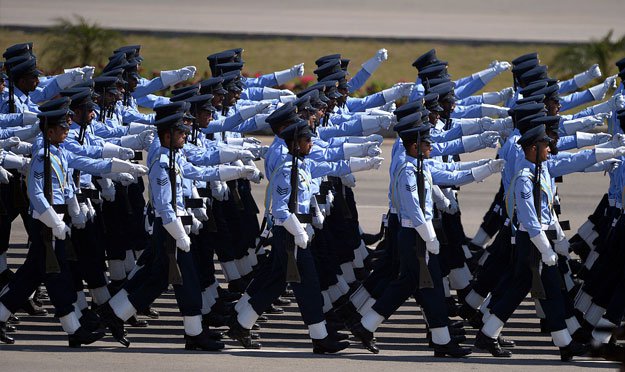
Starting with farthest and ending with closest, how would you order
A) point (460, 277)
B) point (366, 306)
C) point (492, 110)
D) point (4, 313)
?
point (492, 110)
point (460, 277)
point (366, 306)
point (4, 313)

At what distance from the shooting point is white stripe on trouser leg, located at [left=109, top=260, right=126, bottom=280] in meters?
14.0

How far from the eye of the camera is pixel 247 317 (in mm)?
11914

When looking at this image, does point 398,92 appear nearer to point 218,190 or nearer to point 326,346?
point 218,190

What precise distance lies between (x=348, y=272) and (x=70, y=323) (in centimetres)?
340

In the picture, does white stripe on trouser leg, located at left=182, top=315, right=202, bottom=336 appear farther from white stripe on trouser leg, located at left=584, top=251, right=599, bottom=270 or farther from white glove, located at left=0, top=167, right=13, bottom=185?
white stripe on trouser leg, located at left=584, top=251, right=599, bottom=270

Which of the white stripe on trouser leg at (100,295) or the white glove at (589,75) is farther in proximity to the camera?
the white glove at (589,75)

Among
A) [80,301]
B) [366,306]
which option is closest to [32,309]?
[80,301]

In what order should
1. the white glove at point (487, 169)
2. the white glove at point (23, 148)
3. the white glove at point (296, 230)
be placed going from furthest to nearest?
1. the white glove at point (23, 148)
2. the white glove at point (487, 169)
3. the white glove at point (296, 230)

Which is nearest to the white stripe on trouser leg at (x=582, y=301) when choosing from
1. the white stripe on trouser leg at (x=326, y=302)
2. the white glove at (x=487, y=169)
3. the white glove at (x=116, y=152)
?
the white glove at (x=487, y=169)

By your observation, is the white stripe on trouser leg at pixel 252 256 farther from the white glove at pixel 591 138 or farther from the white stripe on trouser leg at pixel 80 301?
the white glove at pixel 591 138

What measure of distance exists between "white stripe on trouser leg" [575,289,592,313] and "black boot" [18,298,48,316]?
4.77m

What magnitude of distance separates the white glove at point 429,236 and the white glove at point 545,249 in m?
0.78

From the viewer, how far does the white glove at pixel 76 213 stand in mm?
12336

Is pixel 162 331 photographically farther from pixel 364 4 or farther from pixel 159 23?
pixel 364 4
